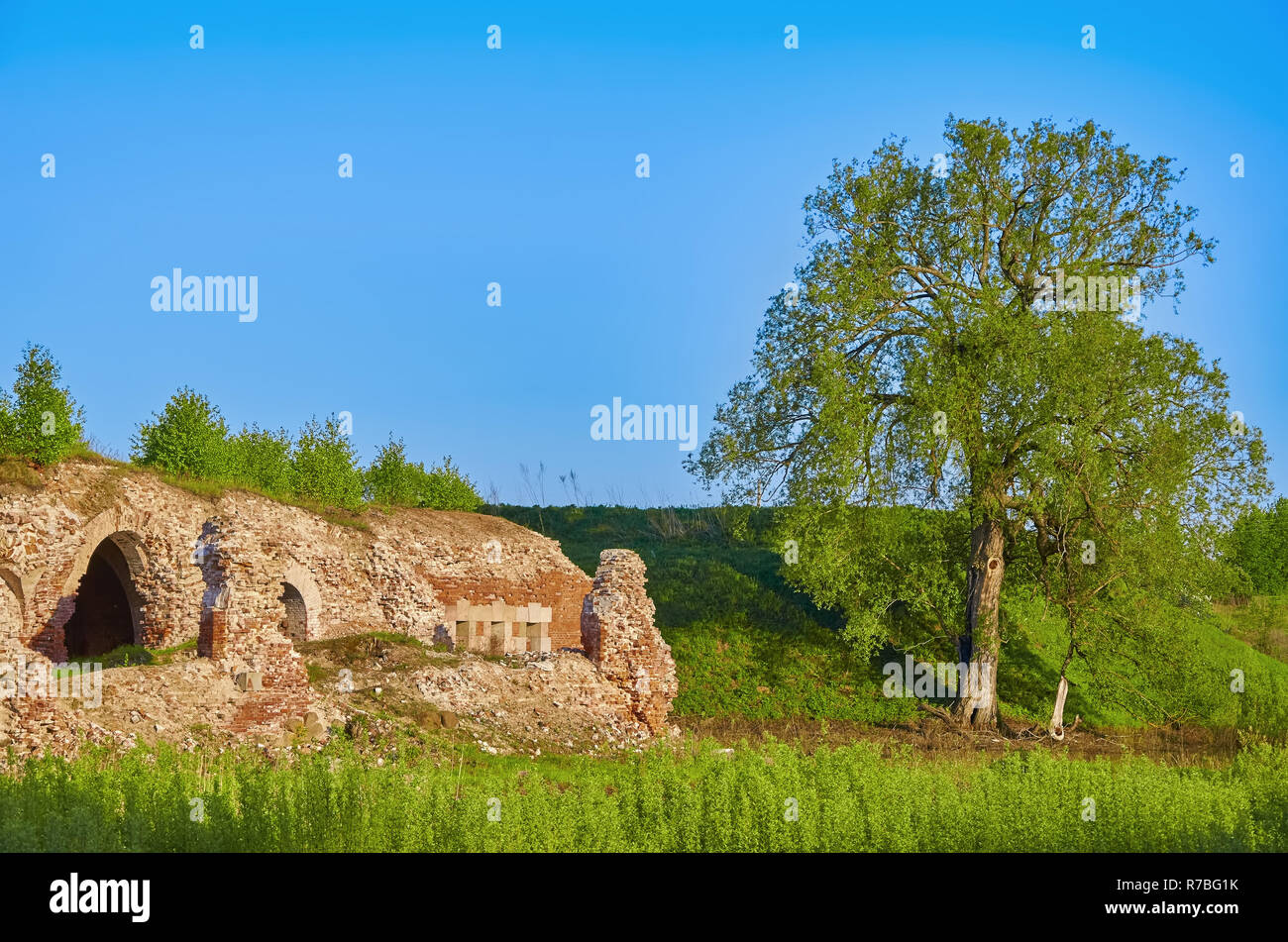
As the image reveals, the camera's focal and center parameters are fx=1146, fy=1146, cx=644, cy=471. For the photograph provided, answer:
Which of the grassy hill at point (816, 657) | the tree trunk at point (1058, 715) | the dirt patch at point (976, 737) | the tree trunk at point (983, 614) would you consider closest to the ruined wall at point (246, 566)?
the grassy hill at point (816, 657)

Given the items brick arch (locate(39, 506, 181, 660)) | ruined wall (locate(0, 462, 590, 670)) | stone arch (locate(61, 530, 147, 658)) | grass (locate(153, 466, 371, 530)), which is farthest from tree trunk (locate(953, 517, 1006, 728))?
stone arch (locate(61, 530, 147, 658))

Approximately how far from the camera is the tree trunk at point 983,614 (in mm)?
27766

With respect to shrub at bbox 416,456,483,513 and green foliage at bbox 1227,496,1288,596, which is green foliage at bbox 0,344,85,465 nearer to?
shrub at bbox 416,456,483,513

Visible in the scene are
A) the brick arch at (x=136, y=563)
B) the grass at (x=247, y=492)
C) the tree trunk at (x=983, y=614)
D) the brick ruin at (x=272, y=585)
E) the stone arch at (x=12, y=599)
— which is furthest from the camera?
the tree trunk at (x=983, y=614)

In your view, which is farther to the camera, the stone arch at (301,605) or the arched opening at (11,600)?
the stone arch at (301,605)

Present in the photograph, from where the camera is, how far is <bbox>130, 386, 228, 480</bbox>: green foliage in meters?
28.4

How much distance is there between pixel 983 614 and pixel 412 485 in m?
18.0

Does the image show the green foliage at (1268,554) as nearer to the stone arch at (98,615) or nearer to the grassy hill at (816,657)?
the grassy hill at (816,657)

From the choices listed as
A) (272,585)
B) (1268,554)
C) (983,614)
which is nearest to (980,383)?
(983,614)

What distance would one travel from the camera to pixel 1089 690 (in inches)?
1308

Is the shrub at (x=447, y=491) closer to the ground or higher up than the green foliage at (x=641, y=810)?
higher up

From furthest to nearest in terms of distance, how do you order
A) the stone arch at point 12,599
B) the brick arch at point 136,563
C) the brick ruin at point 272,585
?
1. the brick arch at point 136,563
2. the stone arch at point 12,599
3. the brick ruin at point 272,585

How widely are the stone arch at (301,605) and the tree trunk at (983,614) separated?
1583cm
